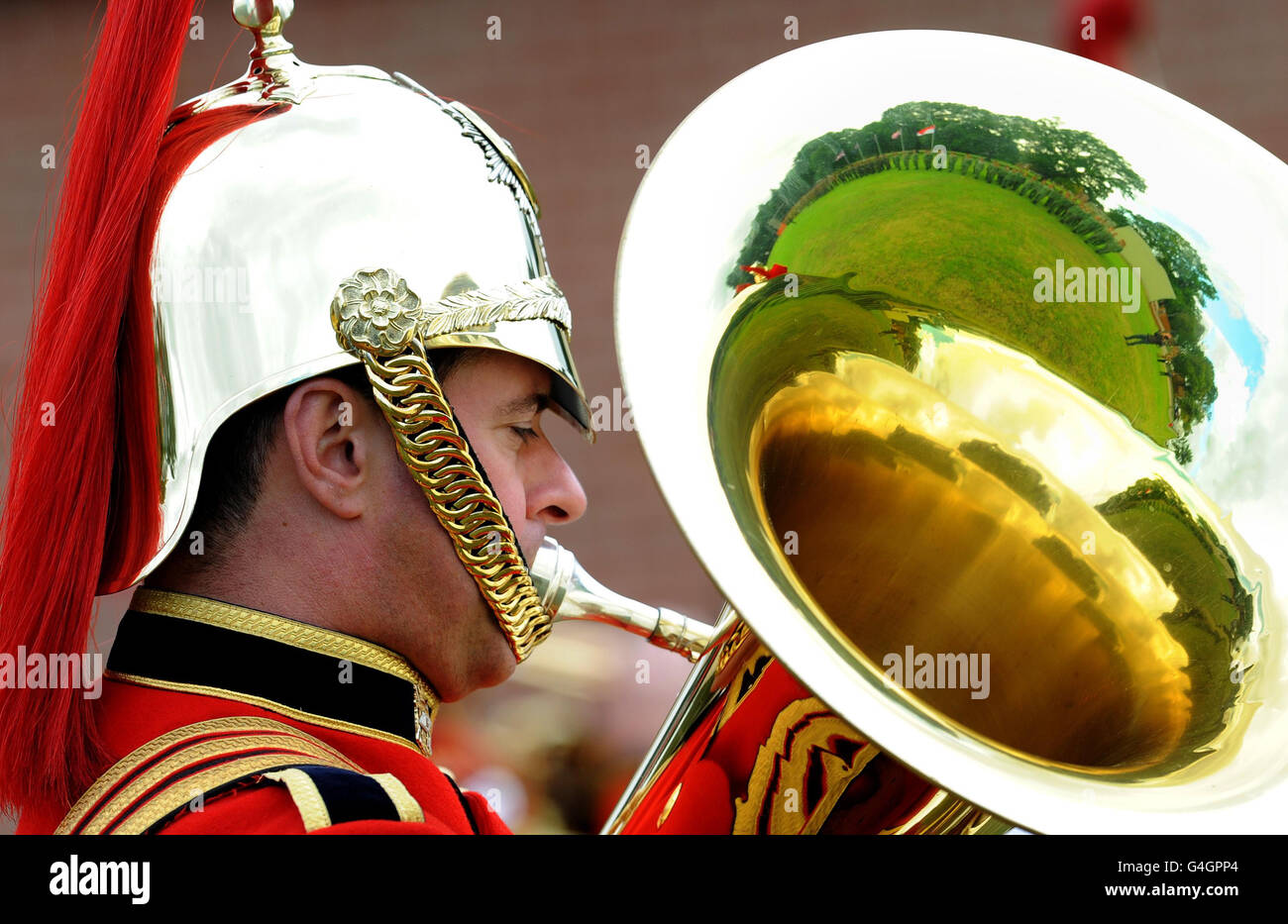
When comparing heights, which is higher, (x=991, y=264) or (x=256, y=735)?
(x=991, y=264)

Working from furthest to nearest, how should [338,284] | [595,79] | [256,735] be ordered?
[595,79] < [338,284] < [256,735]

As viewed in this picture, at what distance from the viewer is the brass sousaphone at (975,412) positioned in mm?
2338

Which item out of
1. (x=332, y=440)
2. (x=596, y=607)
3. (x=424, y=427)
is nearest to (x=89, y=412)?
(x=332, y=440)

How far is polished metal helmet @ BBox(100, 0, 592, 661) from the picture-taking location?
2.21 m

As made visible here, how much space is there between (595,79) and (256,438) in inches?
236

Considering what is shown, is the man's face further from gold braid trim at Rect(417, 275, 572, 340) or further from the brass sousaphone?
the brass sousaphone

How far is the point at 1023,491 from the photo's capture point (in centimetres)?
270

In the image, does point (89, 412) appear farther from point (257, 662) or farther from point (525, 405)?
point (525, 405)

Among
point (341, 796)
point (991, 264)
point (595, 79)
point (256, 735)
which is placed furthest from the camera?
point (595, 79)

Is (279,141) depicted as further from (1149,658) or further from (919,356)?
(1149,658)

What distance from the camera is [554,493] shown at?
2.41 m

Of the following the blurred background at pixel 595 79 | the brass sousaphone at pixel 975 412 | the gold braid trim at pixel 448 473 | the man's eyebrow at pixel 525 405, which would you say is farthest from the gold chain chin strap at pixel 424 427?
the blurred background at pixel 595 79

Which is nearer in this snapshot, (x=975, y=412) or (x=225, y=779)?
(x=225, y=779)

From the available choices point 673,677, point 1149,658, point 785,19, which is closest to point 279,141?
point 1149,658
